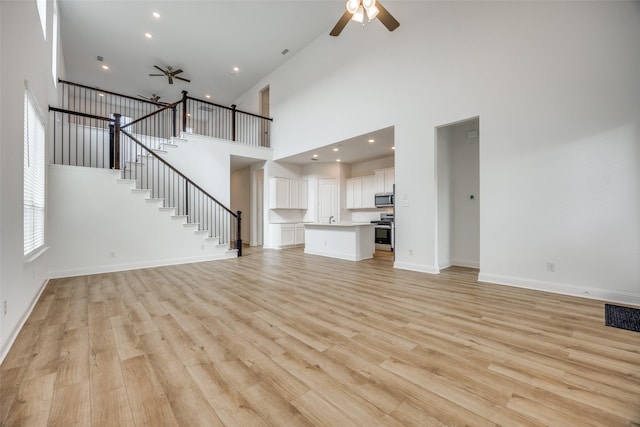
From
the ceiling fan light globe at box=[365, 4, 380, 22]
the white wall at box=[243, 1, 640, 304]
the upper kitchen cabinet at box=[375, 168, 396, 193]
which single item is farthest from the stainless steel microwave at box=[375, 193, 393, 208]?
the ceiling fan light globe at box=[365, 4, 380, 22]

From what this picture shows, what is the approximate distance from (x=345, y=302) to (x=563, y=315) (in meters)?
2.26

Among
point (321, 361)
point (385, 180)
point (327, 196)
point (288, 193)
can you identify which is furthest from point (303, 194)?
point (321, 361)

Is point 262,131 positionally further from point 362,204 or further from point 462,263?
point 462,263

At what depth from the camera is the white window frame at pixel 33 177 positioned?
9.14 ft

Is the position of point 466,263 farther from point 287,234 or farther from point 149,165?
point 149,165

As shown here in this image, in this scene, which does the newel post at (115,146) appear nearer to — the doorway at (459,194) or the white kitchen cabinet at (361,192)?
the white kitchen cabinet at (361,192)

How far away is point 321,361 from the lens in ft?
6.04

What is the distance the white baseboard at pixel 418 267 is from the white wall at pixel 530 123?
4cm

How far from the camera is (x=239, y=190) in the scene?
10172mm

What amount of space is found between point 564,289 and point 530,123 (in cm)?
229

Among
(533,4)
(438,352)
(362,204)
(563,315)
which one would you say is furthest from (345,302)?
(362,204)

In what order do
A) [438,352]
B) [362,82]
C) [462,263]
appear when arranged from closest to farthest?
[438,352]
[462,263]
[362,82]

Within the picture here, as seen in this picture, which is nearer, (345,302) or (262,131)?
(345,302)

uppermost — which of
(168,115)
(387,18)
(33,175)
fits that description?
(168,115)
